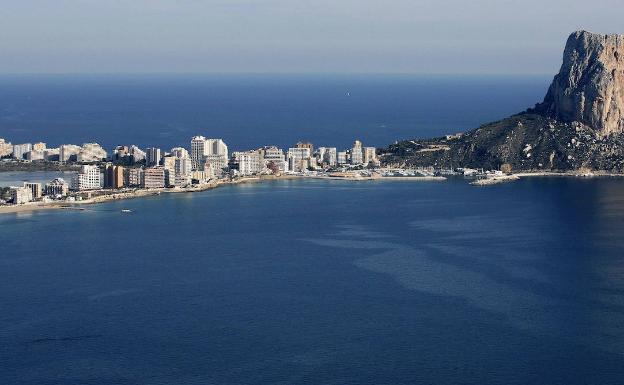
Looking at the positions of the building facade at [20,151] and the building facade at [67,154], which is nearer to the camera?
the building facade at [67,154]

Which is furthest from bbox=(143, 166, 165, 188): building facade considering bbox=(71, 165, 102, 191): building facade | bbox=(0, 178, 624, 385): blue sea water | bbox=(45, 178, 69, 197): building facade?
bbox=(0, 178, 624, 385): blue sea water

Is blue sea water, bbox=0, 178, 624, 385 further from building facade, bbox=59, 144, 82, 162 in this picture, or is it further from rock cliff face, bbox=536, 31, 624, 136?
building facade, bbox=59, 144, 82, 162

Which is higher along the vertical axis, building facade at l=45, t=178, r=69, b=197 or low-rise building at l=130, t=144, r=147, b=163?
low-rise building at l=130, t=144, r=147, b=163

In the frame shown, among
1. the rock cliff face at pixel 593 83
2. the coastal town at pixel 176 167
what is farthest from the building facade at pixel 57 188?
the rock cliff face at pixel 593 83

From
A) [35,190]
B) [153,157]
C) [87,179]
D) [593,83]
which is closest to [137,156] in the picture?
[153,157]

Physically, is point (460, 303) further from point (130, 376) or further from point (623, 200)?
point (623, 200)

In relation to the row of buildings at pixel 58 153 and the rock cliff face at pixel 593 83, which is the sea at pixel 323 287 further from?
the row of buildings at pixel 58 153

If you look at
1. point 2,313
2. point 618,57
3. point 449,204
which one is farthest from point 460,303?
point 618,57

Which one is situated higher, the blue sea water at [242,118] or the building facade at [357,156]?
the blue sea water at [242,118]
